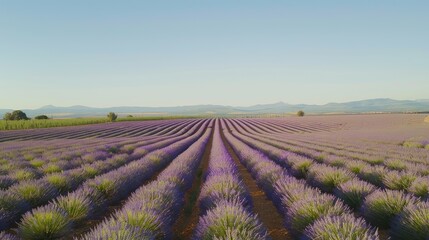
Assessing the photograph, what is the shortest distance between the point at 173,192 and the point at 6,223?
273 cm

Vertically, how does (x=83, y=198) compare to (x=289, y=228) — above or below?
above

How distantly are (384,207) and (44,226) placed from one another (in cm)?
505

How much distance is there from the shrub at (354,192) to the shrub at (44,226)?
496 cm

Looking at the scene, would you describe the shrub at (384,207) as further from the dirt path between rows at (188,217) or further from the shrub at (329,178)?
the dirt path between rows at (188,217)

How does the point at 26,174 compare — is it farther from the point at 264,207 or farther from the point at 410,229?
the point at 410,229

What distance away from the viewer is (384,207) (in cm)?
500

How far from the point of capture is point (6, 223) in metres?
5.07

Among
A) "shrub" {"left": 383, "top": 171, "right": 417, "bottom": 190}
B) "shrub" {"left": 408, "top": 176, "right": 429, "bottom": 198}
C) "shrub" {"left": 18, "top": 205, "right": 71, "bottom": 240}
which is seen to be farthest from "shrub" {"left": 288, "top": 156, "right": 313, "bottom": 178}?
"shrub" {"left": 18, "top": 205, "right": 71, "bottom": 240}

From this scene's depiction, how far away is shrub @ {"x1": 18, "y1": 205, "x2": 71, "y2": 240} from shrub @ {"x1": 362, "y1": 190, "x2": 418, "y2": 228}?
465cm

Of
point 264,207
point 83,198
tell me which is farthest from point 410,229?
point 83,198

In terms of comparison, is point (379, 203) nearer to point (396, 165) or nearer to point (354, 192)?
point (354, 192)

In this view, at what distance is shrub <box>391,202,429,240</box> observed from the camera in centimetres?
391

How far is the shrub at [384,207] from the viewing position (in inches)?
194

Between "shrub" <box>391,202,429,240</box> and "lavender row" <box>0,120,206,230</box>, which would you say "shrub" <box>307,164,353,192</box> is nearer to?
"shrub" <box>391,202,429,240</box>
